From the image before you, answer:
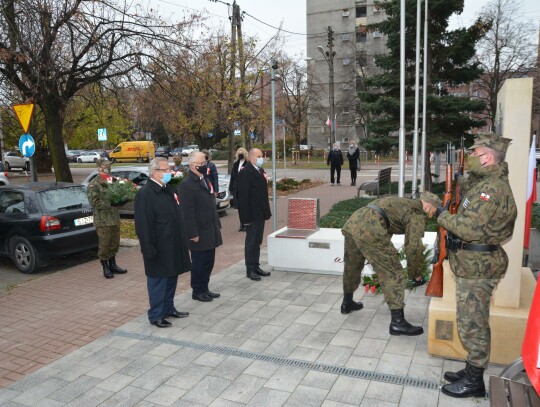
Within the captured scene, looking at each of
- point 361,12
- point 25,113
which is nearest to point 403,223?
point 25,113

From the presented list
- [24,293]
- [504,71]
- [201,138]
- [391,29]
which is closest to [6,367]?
[24,293]

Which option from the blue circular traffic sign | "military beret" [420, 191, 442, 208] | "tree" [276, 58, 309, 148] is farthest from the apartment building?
"military beret" [420, 191, 442, 208]

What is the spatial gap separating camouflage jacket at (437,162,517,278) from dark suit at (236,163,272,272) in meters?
3.82

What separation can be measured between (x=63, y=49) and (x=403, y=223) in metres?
11.6

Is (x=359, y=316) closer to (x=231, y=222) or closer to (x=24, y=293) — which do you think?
(x=24, y=293)

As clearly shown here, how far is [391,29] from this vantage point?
50.5 ft

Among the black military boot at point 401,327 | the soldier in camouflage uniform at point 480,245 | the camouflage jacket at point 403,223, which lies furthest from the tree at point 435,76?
the soldier in camouflage uniform at point 480,245

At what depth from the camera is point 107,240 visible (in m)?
7.70

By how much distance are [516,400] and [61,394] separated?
3.55 m

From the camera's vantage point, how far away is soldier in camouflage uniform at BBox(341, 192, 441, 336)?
459 centimetres

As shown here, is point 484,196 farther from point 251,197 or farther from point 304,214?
point 304,214

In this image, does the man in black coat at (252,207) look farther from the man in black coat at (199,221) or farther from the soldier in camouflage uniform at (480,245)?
the soldier in camouflage uniform at (480,245)

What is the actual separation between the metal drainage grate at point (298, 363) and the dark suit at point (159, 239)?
42cm

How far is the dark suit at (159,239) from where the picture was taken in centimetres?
536
